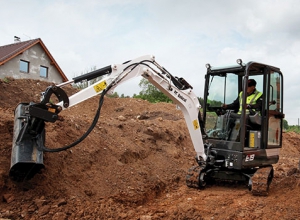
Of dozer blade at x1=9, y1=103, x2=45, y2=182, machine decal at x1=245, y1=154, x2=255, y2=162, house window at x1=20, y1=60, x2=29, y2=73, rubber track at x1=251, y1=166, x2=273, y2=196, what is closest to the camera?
dozer blade at x1=9, y1=103, x2=45, y2=182

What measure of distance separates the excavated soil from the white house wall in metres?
15.9

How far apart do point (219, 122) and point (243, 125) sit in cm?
64

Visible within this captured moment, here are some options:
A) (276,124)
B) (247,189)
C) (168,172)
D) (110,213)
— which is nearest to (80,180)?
(110,213)

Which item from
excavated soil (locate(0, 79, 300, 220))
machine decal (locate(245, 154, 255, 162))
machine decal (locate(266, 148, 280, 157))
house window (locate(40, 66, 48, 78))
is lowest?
excavated soil (locate(0, 79, 300, 220))

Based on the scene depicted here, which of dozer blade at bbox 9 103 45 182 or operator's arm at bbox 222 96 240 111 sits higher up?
operator's arm at bbox 222 96 240 111

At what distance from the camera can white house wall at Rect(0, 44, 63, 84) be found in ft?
75.1

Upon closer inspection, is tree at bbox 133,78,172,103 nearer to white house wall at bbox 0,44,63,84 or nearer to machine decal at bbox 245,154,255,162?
white house wall at bbox 0,44,63,84

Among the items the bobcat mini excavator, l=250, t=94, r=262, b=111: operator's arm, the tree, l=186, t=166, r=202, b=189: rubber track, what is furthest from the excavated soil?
the tree

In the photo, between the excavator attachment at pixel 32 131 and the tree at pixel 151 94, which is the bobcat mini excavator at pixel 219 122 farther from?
the tree at pixel 151 94

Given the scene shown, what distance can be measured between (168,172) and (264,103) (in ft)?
9.55

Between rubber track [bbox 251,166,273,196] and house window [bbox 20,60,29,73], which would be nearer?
rubber track [bbox 251,166,273,196]

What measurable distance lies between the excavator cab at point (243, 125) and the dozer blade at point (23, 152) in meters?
3.22

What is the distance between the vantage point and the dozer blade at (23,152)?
500 centimetres

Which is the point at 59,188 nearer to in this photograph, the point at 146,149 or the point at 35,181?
the point at 35,181
